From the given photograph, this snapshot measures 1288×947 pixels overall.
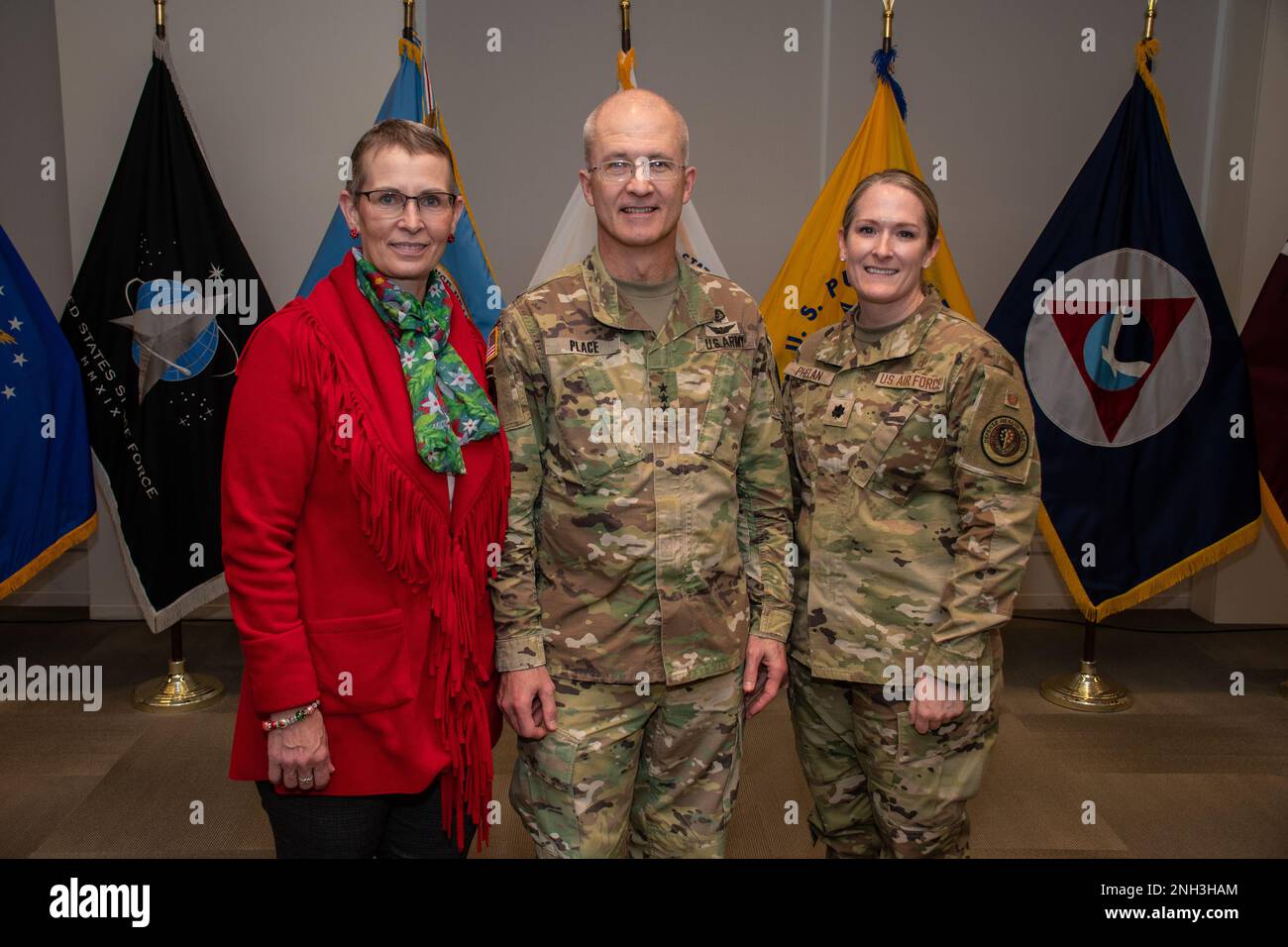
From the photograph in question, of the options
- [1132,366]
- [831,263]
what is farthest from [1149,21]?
[831,263]

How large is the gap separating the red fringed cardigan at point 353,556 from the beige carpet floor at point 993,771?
3.93 feet

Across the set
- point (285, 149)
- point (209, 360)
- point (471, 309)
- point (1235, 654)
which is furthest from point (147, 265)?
point (1235, 654)

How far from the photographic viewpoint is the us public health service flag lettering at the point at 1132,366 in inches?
131

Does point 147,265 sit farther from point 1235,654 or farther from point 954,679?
point 1235,654

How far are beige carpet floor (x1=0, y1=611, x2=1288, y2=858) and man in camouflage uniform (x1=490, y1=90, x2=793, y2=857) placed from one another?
1.01m

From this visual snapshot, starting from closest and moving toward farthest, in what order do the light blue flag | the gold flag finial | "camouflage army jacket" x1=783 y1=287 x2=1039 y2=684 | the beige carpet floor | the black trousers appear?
the black trousers < "camouflage army jacket" x1=783 y1=287 x2=1039 y2=684 < the beige carpet floor < the light blue flag < the gold flag finial

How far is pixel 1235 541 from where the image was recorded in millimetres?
3402

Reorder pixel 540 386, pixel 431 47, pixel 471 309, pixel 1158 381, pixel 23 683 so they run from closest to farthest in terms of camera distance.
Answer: pixel 540 386, pixel 471 309, pixel 1158 381, pixel 23 683, pixel 431 47

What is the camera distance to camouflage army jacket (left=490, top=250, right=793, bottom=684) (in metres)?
1.58

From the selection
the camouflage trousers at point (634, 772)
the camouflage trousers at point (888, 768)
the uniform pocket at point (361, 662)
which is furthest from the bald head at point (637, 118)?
the camouflage trousers at point (888, 768)

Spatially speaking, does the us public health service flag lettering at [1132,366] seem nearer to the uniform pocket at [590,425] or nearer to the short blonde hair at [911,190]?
the short blonde hair at [911,190]

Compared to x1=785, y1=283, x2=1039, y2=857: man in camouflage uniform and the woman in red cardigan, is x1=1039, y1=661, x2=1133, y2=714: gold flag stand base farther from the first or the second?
the woman in red cardigan

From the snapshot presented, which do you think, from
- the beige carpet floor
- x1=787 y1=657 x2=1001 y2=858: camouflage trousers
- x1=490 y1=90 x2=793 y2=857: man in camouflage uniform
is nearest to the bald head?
x1=490 y1=90 x2=793 y2=857: man in camouflage uniform

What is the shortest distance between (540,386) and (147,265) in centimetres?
235
